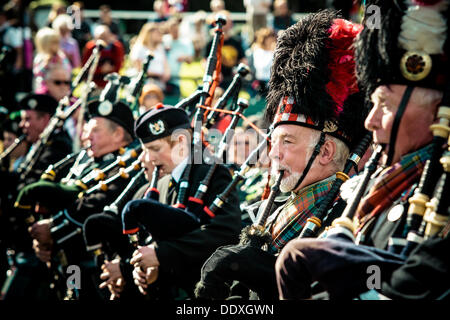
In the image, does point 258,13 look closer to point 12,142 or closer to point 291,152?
point 12,142

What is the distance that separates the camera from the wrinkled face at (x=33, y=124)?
304 inches

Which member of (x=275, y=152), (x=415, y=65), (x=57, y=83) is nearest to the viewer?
(x=415, y=65)

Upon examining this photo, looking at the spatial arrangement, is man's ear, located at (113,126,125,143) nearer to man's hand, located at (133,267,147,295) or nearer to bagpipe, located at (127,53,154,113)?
bagpipe, located at (127,53,154,113)

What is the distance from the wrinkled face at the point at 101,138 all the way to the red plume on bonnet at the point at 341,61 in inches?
122

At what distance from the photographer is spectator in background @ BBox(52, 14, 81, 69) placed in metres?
11.0

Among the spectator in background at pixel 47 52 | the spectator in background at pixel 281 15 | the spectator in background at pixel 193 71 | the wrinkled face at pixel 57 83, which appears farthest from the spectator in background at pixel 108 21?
the wrinkled face at pixel 57 83

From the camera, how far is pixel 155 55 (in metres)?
9.88

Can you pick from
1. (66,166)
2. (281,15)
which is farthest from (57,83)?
(281,15)

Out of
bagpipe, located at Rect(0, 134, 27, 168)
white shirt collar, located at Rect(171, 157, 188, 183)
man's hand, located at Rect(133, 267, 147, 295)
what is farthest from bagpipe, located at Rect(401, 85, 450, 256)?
bagpipe, located at Rect(0, 134, 27, 168)

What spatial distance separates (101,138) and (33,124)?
1.78m

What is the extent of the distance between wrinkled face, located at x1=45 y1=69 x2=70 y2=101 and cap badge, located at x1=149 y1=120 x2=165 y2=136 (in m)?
3.84

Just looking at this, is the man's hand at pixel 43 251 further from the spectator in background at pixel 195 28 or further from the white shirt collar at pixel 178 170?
the spectator in background at pixel 195 28

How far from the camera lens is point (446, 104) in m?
2.51

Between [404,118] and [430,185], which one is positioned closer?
[430,185]
